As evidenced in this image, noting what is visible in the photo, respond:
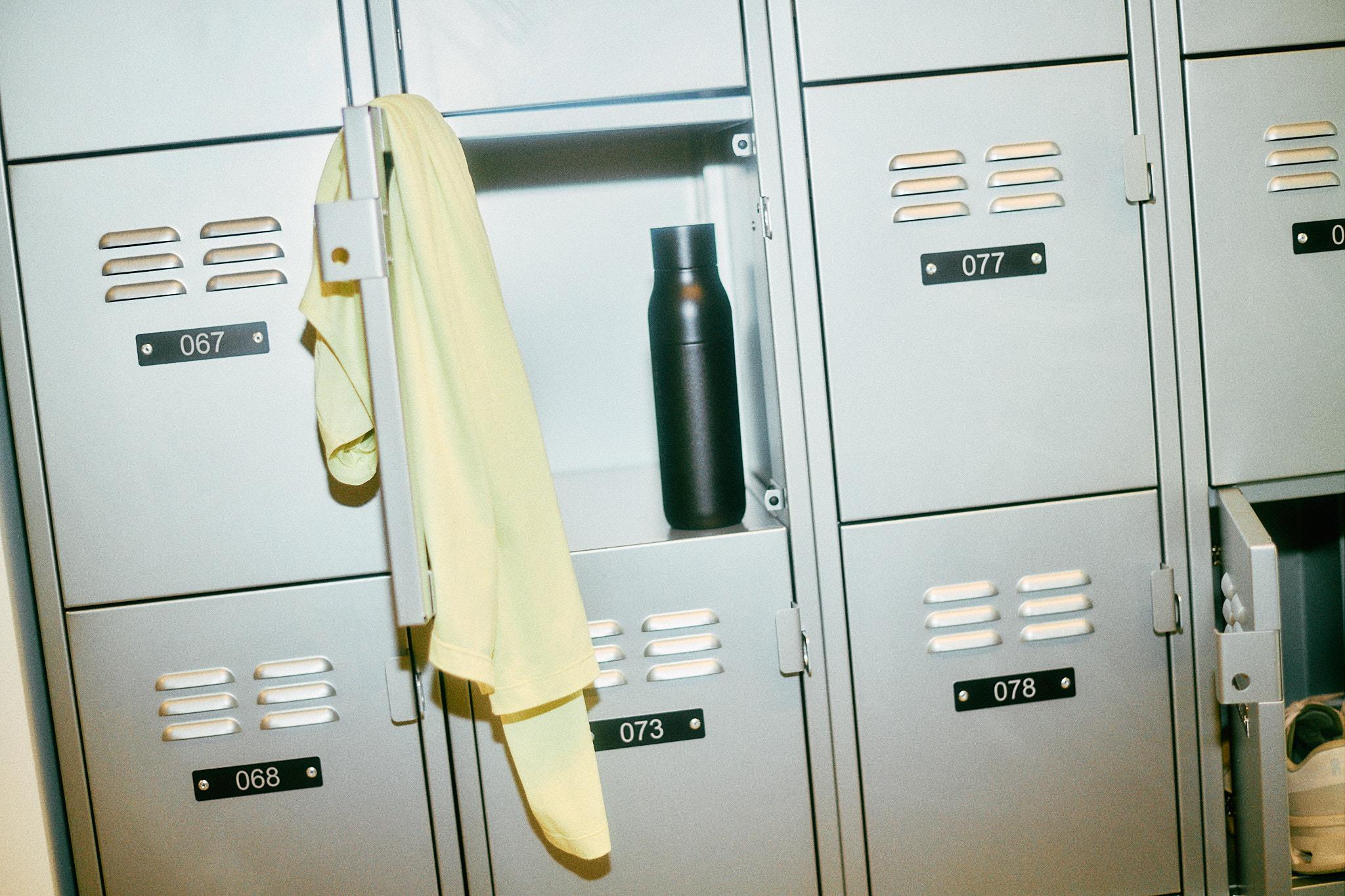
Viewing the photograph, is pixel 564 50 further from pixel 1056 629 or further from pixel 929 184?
pixel 1056 629

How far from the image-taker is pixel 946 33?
1308mm

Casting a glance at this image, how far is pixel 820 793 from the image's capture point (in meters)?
1.39

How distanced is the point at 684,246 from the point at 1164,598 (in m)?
0.86

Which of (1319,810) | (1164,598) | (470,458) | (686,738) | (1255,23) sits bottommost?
(1319,810)

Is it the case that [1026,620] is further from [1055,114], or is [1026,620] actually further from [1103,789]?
[1055,114]

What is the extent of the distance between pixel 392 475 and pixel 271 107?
2.01 ft

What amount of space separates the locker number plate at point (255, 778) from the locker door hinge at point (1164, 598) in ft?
3.92

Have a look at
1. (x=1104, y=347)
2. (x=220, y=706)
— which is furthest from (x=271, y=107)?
(x=1104, y=347)

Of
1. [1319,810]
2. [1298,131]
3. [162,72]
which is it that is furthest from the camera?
[1319,810]

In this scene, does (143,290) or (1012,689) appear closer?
(143,290)

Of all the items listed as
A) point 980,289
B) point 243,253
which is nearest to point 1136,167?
point 980,289

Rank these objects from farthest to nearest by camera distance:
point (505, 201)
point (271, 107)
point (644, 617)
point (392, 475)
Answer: point (505, 201)
point (644, 617)
point (271, 107)
point (392, 475)

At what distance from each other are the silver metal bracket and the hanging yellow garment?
87 cm

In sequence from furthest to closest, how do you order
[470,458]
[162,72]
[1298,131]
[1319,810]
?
1. [1319,810]
2. [1298,131]
3. [162,72]
4. [470,458]
